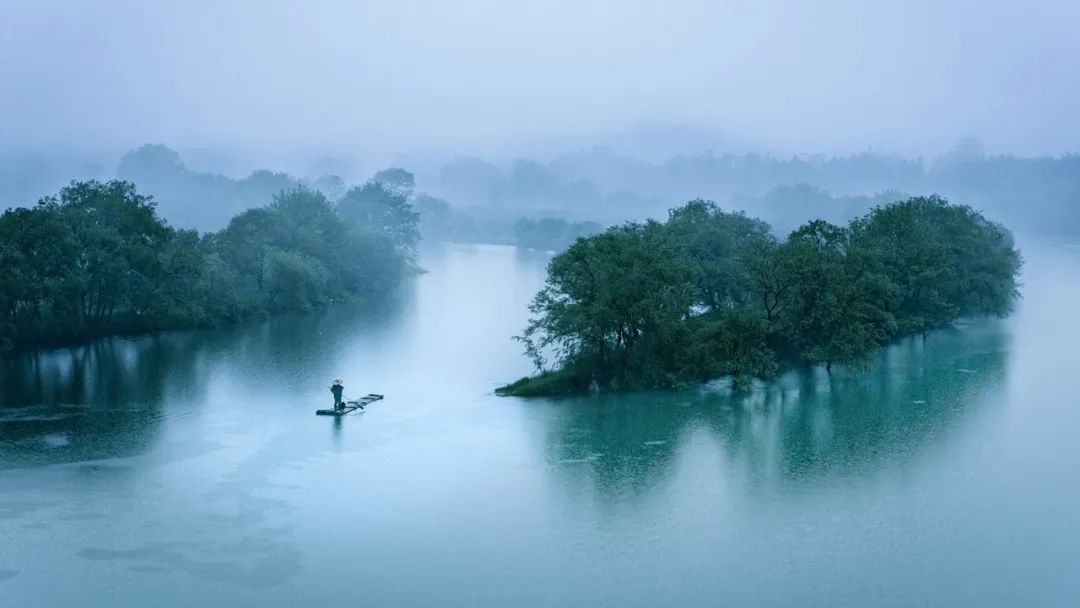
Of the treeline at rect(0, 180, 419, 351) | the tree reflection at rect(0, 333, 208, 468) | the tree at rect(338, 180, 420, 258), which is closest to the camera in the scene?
the tree reflection at rect(0, 333, 208, 468)

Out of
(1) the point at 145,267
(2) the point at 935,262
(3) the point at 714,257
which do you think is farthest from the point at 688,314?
(1) the point at 145,267

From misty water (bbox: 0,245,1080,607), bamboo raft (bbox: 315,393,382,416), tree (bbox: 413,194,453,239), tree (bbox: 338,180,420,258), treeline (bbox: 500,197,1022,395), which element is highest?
tree (bbox: 413,194,453,239)

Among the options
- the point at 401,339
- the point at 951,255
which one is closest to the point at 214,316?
the point at 401,339

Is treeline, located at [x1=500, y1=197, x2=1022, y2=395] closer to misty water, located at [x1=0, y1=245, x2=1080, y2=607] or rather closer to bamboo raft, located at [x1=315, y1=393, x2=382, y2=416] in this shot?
misty water, located at [x1=0, y1=245, x2=1080, y2=607]

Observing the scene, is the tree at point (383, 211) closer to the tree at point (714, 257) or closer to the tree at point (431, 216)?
the tree at point (714, 257)

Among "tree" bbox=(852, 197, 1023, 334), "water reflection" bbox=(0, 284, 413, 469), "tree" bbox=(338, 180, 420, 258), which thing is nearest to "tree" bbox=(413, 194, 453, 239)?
"tree" bbox=(338, 180, 420, 258)
